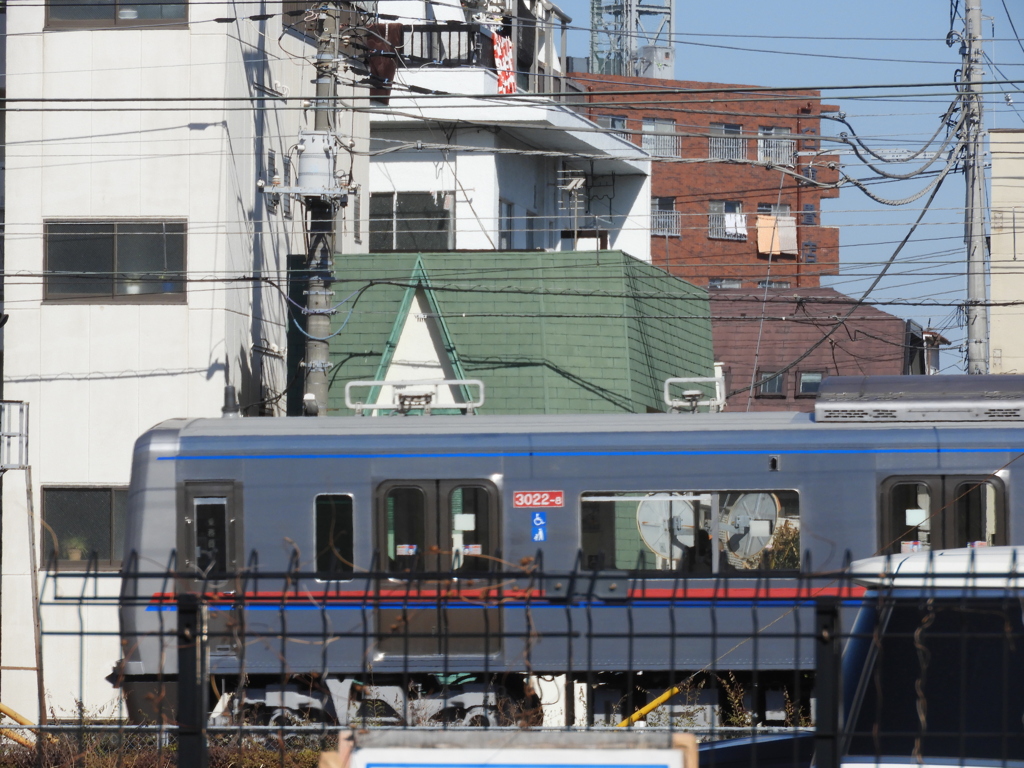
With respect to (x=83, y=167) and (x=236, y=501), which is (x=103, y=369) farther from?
(x=236, y=501)

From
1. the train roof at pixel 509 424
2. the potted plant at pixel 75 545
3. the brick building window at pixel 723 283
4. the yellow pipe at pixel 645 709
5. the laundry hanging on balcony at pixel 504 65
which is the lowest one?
the potted plant at pixel 75 545

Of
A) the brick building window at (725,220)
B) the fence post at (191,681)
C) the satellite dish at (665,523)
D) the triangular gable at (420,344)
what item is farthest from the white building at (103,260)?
the brick building window at (725,220)

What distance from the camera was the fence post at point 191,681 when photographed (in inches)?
184

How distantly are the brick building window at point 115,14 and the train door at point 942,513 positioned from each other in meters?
12.7

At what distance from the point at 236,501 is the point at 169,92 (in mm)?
8732

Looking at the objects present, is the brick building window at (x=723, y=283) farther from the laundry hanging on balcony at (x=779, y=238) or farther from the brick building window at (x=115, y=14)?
the brick building window at (x=115, y=14)

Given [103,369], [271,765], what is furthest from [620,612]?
[103,369]

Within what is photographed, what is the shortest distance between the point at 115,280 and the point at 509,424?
887 cm

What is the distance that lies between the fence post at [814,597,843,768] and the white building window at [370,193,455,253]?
23.9 meters

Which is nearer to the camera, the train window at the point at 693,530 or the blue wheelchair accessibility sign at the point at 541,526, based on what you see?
the train window at the point at 693,530

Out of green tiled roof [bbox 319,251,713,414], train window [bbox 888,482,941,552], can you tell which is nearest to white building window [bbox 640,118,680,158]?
green tiled roof [bbox 319,251,713,414]

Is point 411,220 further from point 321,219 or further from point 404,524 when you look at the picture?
point 404,524

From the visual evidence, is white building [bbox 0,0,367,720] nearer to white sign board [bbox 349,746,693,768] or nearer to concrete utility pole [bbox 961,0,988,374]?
concrete utility pole [bbox 961,0,988,374]

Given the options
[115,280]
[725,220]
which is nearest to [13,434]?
[115,280]
